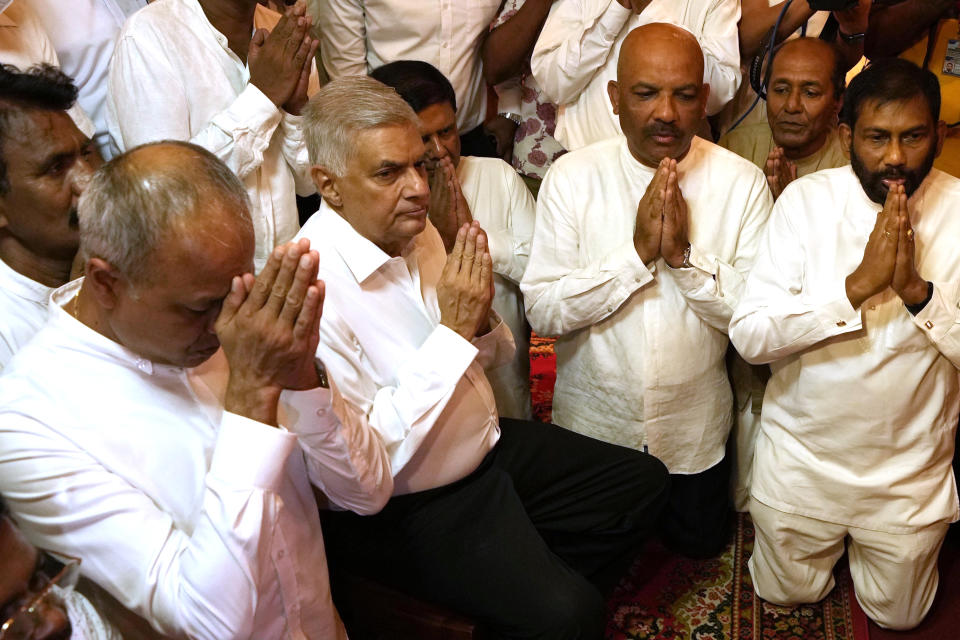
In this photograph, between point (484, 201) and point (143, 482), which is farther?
point (484, 201)

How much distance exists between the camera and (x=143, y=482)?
173 cm

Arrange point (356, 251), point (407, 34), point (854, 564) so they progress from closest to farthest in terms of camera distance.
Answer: point (356, 251), point (854, 564), point (407, 34)

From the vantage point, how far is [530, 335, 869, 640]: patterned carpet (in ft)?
9.28

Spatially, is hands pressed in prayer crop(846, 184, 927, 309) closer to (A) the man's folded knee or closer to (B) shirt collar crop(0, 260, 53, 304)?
(A) the man's folded knee

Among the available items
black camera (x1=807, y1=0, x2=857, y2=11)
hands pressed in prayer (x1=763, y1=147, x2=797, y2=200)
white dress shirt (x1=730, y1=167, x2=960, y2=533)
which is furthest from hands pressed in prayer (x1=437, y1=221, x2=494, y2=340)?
black camera (x1=807, y1=0, x2=857, y2=11)

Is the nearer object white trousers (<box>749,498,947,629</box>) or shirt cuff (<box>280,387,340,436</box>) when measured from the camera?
shirt cuff (<box>280,387,340,436</box>)

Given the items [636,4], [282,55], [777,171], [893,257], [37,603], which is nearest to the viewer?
[37,603]

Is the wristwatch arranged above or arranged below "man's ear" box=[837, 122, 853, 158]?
below

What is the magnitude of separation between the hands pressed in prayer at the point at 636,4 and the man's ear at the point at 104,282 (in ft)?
7.39

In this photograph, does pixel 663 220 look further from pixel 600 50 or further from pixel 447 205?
pixel 600 50

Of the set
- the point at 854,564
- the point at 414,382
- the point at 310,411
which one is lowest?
the point at 854,564

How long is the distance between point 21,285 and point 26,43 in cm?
87

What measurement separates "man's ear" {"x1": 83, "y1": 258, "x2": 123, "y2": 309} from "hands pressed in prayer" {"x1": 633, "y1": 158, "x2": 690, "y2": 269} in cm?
166

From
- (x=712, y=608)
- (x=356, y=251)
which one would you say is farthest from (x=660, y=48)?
(x=712, y=608)
